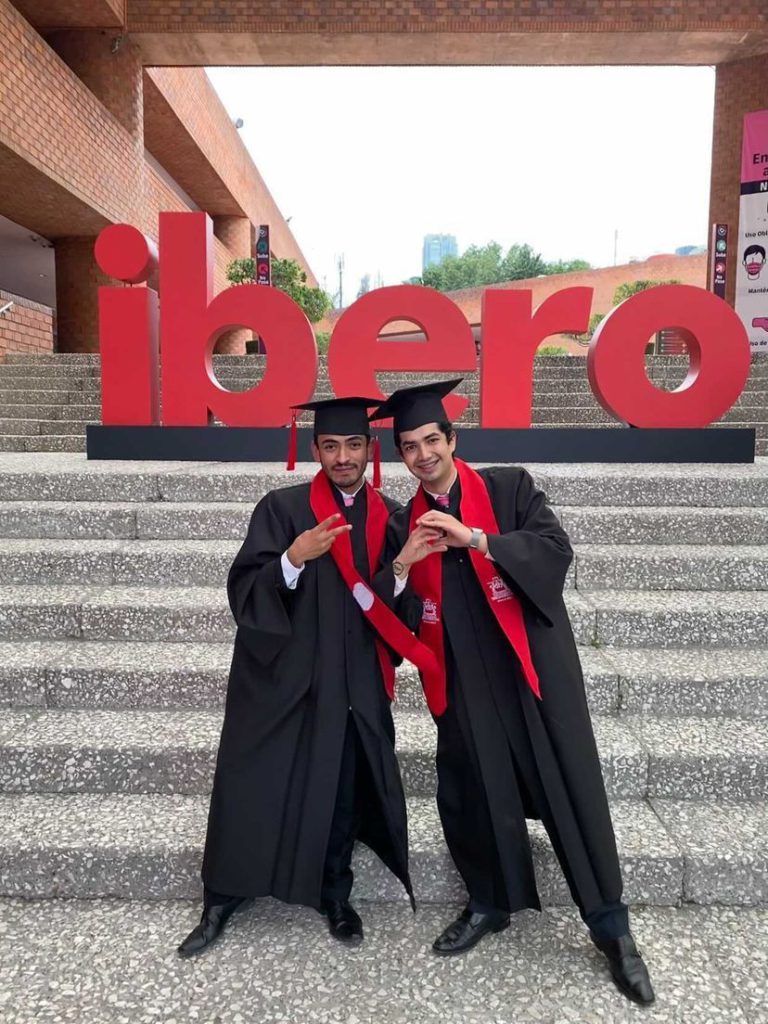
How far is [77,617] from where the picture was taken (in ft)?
11.3

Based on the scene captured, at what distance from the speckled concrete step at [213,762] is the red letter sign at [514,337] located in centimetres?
340

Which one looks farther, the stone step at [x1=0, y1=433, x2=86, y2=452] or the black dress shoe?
the stone step at [x1=0, y1=433, x2=86, y2=452]

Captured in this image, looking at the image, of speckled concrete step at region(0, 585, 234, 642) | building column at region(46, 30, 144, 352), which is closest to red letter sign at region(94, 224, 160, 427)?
speckled concrete step at region(0, 585, 234, 642)

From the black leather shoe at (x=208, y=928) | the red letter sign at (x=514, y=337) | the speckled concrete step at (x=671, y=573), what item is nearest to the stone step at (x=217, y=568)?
the speckled concrete step at (x=671, y=573)

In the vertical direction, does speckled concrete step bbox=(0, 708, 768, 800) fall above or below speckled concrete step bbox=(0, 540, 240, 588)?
below

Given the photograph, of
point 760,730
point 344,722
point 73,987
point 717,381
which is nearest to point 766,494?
point 717,381

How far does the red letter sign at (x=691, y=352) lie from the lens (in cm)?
548

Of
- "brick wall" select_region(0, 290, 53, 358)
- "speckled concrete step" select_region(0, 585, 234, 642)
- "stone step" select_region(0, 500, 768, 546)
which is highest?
"brick wall" select_region(0, 290, 53, 358)

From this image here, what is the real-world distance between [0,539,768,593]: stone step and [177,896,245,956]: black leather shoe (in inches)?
71.1

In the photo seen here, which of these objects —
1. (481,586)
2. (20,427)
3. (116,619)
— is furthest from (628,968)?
(20,427)

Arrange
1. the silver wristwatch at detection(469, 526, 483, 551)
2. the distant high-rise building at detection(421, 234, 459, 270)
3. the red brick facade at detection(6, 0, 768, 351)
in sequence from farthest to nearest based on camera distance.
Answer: the distant high-rise building at detection(421, 234, 459, 270)
the red brick facade at detection(6, 0, 768, 351)
the silver wristwatch at detection(469, 526, 483, 551)

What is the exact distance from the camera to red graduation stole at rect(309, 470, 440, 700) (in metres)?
2.07

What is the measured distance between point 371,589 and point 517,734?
61 centimetres

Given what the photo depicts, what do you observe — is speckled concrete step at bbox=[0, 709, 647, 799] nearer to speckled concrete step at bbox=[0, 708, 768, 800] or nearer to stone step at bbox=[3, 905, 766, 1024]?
speckled concrete step at bbox=[0, 708, 768, 800]
